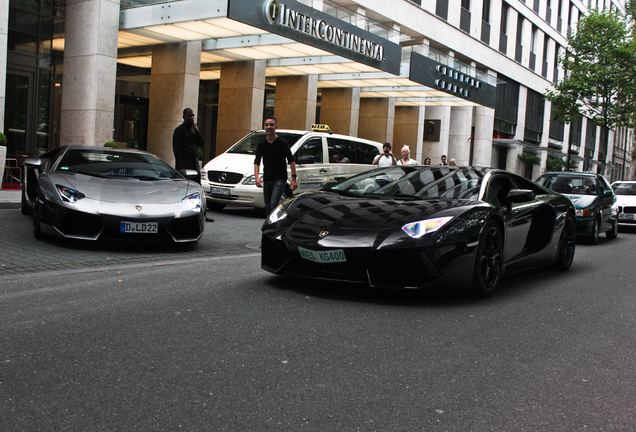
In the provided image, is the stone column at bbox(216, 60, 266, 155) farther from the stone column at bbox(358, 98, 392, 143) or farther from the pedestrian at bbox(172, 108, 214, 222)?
the pedestrian at bbox(172, 108, 214, 222)

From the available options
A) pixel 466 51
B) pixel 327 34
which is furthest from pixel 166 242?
pixel 466 51

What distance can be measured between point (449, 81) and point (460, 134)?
32.7 feet

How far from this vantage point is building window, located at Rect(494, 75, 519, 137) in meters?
38.6

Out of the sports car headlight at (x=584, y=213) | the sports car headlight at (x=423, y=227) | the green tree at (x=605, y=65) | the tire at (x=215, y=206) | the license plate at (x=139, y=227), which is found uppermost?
the green tree at (x=605, y=65)

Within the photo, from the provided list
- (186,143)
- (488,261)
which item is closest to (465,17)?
(186,143)

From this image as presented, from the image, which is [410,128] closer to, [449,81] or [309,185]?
[449,81]

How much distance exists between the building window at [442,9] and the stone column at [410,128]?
14.5 ft

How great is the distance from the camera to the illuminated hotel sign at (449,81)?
76.5ft

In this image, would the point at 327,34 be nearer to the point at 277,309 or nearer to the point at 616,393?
the point at 277,309

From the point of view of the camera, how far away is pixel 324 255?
508cm

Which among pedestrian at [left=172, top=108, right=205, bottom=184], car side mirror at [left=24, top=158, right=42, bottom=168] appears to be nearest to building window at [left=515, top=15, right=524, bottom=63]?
pedestrian at [left=172, top=108, right=205, bottom=184]

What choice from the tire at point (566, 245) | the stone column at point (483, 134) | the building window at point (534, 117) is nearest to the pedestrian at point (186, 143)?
the tire at point (566, 245)

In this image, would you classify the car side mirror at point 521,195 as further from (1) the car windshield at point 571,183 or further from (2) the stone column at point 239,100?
(2) the stone column at point 239,100

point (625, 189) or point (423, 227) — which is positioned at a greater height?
point (625, 189)
